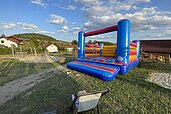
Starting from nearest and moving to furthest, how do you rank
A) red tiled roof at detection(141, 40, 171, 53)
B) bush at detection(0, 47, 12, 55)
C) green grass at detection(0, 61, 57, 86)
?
green grass at detection(0, 61, 57, 86)
red tiled roof at detection(141, 40, 171, 53)
bush at detection(0, 47, 12, 55)

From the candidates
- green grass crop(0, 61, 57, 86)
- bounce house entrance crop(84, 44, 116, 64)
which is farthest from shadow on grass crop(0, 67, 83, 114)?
bounce house entrance crop(84, 44, 116, 64)

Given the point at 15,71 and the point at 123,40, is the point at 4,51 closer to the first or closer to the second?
the point at 15,71

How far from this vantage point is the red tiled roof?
16.5m

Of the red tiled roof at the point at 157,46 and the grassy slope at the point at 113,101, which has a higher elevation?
the red tiled roof at the point at 157,46

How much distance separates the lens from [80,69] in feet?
23.0

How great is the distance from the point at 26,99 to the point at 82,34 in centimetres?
653

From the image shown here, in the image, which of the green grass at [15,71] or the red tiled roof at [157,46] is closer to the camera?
the green grass at [15,71]

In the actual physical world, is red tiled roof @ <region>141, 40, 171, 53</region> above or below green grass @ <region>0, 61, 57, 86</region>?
above

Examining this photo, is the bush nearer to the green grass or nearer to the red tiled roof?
the green grass

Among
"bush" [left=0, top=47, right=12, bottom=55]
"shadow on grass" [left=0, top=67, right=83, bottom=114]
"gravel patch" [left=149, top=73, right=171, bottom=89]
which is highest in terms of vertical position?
"bush" [left=0, top=47, right=12, bottom=55]

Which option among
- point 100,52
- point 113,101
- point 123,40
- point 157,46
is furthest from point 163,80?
point 157,46

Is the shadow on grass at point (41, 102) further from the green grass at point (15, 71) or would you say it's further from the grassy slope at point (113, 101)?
the green grass at point (15, 71)

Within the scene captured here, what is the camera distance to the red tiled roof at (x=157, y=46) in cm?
1652

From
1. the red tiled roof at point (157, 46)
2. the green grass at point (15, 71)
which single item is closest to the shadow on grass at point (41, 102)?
the green grass at point (15, 71)
